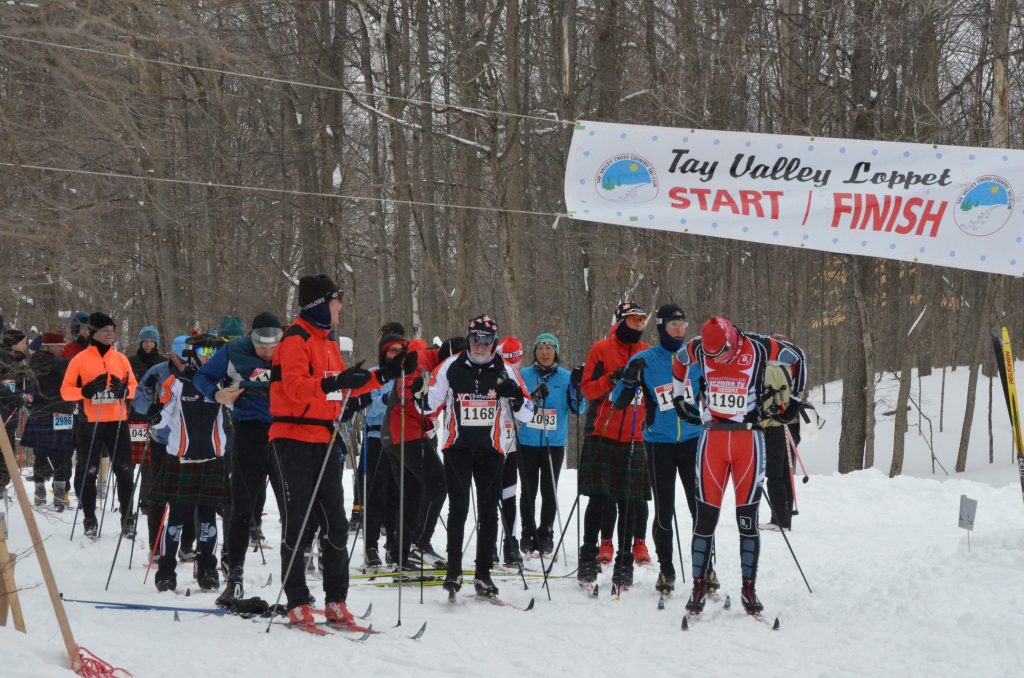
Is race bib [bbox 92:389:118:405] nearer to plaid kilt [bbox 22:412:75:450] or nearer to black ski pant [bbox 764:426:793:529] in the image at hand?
plaid kilt [bbox 22:412:75:450]

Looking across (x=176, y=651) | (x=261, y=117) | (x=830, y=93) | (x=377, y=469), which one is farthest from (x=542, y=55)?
(x=176, y=651)

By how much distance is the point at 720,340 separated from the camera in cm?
660

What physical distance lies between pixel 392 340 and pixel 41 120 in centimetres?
313

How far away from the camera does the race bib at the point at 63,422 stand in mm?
11789

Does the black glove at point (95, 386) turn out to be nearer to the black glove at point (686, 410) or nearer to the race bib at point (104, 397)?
the race bib at point (104, 397)

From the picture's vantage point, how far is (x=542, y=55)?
64.6 feet

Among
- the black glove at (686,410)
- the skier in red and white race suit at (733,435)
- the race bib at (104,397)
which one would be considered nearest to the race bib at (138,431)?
the race bib at (104,397)

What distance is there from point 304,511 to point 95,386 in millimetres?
4777

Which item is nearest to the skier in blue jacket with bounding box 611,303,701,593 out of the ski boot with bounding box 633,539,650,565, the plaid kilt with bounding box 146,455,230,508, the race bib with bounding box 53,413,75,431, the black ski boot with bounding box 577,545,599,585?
the black ski boot with bounding box 577,545,599,585

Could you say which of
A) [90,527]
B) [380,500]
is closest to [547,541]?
[380,500]

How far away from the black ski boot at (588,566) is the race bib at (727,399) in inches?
70.2

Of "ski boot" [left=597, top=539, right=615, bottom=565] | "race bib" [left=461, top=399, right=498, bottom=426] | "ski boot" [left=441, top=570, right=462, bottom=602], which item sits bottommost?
"ski boot" [left=597, top=539, right=615, bottom=565]

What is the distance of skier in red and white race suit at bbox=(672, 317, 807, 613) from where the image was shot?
6715 mm

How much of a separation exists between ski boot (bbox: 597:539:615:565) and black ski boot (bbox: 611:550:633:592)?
3.61 feet
